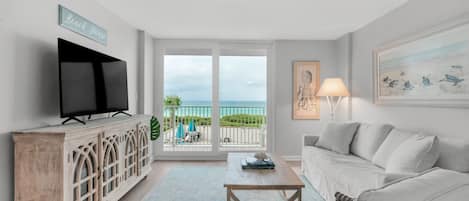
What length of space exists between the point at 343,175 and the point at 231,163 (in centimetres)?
116

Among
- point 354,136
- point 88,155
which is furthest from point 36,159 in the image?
point 354,136

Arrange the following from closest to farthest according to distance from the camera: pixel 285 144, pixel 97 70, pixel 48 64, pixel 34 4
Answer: pixel 34 4 → pixel 48 64 → pixel 97 70 → pixel 285 144

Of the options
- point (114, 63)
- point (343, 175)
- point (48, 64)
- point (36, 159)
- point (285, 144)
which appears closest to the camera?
point (36, 159)

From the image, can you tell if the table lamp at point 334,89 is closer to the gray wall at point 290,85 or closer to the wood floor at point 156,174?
the gray wall at point 290,85

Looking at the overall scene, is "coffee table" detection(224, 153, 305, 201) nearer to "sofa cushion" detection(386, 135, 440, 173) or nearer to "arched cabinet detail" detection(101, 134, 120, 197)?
→ "sofa cushion" detection(386, 135, 440, 173)

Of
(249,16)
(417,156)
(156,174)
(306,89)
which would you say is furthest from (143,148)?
(417,156)

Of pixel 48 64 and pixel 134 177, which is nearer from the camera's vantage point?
pixel 48 64

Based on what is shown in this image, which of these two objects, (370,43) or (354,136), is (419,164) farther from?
(370,43)

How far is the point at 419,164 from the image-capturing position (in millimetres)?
2301

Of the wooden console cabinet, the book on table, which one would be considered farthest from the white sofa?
the wooden console cabinet

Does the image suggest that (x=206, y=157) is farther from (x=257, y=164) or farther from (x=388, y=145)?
(x=388, y=145)

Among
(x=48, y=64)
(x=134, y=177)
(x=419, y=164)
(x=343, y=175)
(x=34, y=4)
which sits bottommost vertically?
(x=134, y=177)

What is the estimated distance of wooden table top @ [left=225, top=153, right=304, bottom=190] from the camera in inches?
93.4

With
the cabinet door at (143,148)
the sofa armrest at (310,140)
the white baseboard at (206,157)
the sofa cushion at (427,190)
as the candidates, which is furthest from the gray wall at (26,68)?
the sofa armrest at (310,140)
